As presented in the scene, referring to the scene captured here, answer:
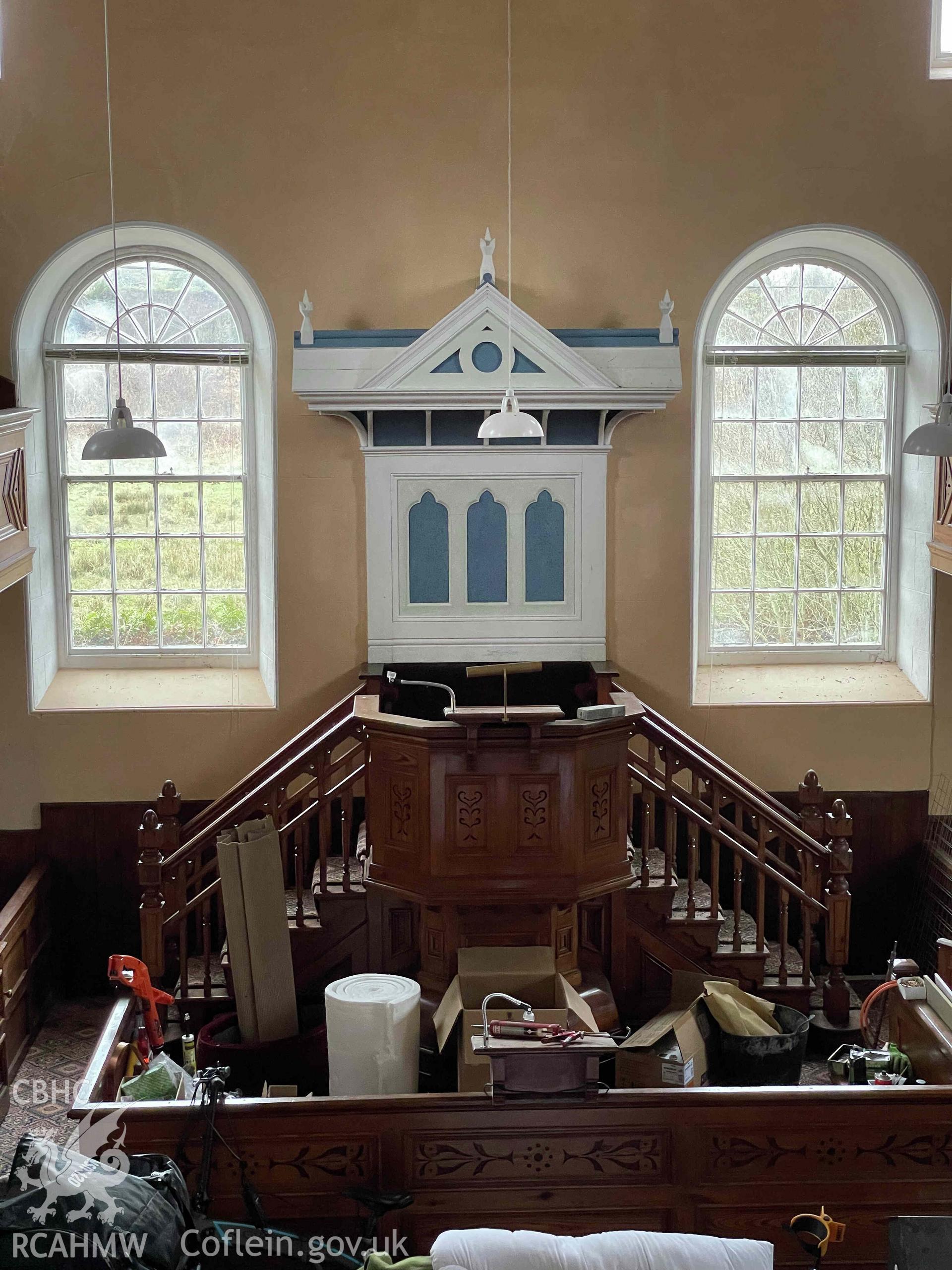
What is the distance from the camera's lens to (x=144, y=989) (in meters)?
6.24

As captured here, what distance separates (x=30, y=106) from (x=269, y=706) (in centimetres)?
390

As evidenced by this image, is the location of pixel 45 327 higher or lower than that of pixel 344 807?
higher

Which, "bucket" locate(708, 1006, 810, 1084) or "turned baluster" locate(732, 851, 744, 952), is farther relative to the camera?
"turned baluster" locate(732, 851, 744, 952)

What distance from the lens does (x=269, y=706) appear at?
8.34 meters

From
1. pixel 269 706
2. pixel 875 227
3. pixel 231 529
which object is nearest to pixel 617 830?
pixel 269 706

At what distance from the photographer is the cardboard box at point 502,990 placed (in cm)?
588

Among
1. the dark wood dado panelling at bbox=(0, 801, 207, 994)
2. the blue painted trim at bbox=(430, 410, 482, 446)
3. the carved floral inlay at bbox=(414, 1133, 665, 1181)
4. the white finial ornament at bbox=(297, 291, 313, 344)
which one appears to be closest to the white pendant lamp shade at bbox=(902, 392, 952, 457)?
the blue painted trim at bbox=(430, 410, 482, 446)

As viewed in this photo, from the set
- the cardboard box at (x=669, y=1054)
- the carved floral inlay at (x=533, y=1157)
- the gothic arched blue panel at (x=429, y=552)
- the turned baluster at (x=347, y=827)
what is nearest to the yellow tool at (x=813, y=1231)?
the carved floral inlay at (x=533, y=1157)

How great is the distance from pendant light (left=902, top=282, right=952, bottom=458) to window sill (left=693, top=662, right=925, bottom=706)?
206cm

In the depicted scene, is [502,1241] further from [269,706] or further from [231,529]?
[231,529]

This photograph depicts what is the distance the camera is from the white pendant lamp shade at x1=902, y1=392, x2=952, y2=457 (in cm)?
683

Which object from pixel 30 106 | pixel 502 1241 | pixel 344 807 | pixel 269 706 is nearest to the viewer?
pixel 502 1241

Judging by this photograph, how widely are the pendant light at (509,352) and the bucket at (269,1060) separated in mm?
Result: 3097

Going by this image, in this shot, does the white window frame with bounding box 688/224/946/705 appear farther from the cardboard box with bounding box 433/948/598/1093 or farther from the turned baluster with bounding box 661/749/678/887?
the cardboard box with bounding box 433/948/598/1093
